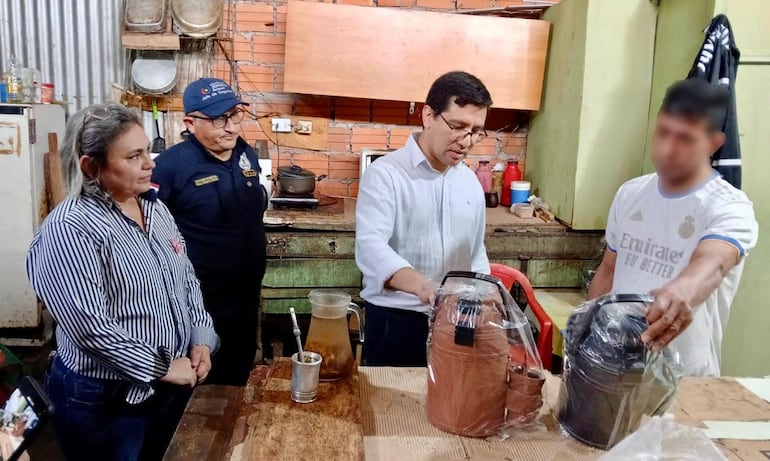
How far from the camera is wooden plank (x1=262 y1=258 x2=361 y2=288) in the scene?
9.87ft

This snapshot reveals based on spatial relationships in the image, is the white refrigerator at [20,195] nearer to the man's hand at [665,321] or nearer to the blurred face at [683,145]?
the blurred face at [683,145]

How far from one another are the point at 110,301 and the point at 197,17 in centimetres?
241

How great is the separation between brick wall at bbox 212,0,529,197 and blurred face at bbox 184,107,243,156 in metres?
1.19

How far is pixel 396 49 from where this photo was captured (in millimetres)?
3301

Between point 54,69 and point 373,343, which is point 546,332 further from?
point 54,69

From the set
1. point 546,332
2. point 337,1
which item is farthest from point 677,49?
point 337,1

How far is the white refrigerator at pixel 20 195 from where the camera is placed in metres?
3.29

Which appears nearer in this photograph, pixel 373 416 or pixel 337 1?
pixel 373 416

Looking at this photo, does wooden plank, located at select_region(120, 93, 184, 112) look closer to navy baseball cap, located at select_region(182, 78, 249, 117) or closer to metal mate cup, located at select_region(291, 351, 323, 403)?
navy baseball cap, located at select_region(182, 78, 249, 117)

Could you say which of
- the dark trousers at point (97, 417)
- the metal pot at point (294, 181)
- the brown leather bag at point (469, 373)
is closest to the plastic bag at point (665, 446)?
the brown leather bag at point (469, 373)

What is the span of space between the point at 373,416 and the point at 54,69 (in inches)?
136

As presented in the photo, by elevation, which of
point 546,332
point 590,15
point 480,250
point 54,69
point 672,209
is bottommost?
point 546,332

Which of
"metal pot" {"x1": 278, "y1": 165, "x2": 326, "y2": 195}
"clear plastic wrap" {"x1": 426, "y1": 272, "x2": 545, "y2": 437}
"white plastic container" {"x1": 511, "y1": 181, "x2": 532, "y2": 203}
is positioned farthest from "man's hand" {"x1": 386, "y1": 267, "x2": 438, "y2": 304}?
"white plastic container" {"x1": 511, "y1": 181, "x2": 532, "y2": 203}

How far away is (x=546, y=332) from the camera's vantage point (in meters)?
2.59
